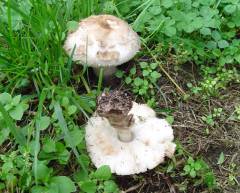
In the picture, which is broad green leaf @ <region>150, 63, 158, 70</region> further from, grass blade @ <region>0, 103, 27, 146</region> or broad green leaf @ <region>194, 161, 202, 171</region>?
grass blade @ <region>0, 103, 27, 146</region>

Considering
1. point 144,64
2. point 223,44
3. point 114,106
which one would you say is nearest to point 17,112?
point 114,106

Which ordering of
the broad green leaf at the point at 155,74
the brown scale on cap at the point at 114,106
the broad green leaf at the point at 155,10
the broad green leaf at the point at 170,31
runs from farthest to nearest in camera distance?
the broad green leaf at the point at 155,10
the broad green leaf at the point at 170,31
the broad green leaf at the point at 155,74
the brown scale on cap at the point at 114,106

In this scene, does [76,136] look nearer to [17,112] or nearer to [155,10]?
[17,112]

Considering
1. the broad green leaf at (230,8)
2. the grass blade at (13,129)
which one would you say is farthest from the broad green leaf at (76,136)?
the broad green leaf at (230,8)

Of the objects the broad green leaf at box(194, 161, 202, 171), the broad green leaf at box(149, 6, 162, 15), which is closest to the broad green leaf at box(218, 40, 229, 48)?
the broad green leaf at box(149, 6, 162, 15)

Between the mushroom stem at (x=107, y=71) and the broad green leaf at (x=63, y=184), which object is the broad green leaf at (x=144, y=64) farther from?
the broad green leaf at (x=63, y=184)

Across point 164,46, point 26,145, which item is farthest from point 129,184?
point 164,46
